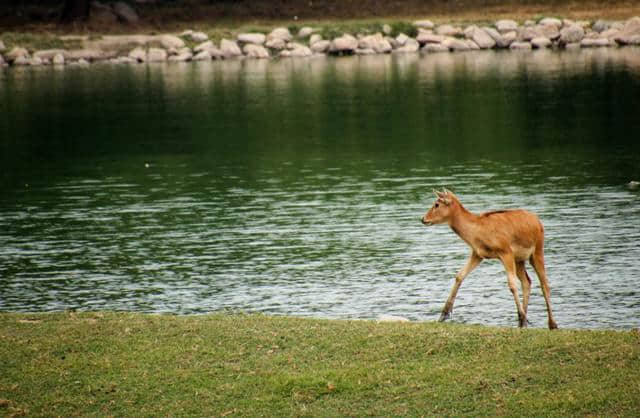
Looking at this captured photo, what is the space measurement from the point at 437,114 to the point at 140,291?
93.0ft

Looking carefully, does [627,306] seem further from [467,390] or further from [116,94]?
[116,94]

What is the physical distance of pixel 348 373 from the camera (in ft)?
41.5

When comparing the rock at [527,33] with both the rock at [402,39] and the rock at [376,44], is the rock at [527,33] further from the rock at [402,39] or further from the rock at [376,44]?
the rock at [376,44]

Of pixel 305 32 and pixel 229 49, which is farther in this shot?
pixel 305 32

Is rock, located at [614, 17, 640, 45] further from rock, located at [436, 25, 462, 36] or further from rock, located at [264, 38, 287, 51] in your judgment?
rock, located at [264, 38, 287, 51]

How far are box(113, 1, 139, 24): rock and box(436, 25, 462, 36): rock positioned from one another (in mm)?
25206

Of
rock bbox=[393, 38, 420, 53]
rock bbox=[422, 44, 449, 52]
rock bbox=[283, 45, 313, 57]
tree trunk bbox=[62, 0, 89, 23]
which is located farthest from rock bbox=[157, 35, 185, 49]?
rock bbox=[422, 44, 449, 52]

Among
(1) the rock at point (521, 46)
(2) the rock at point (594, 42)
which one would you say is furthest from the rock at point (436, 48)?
(2) the rock at point (594, 42)

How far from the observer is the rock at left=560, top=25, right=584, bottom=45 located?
257ft

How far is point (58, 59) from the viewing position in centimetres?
8056

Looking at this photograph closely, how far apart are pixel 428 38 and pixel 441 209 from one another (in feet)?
216

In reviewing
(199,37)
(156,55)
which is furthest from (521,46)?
(156,55)

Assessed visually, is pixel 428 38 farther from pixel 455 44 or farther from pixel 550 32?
pixel 550 32

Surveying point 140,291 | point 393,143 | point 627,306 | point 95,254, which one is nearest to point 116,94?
point 393,143
